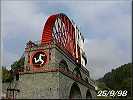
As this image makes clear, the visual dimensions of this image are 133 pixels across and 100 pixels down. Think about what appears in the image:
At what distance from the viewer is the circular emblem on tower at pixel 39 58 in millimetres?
32469

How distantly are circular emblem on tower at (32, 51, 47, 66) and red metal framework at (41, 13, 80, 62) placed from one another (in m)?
1.81

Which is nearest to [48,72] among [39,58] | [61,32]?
[39,58]

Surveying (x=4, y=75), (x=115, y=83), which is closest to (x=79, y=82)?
(x=4, y=75)

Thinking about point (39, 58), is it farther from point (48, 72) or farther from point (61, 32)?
point (61, 32)

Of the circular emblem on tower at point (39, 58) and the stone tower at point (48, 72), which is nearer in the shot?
the stone tower at point (48, 72)

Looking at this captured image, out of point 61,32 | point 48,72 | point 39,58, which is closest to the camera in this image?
point 48,72

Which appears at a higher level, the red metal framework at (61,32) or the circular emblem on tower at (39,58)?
the red metal framework at (61,32)

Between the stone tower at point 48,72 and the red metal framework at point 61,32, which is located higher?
the red metal framework at point 61,32

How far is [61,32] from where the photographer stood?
4112cm

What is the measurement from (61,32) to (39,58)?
937 centimetres

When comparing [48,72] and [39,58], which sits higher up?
[39,58]

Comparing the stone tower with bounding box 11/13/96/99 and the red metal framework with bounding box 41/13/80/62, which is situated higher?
the red metal framework with bounding box 41/13/80/62

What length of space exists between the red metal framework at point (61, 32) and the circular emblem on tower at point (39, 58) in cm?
181

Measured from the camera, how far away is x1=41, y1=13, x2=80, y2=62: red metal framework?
35.9 metres
